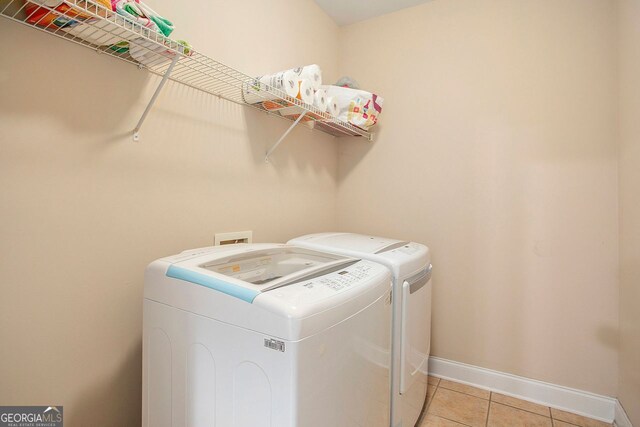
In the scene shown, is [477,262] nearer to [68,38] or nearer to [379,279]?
[379,279]

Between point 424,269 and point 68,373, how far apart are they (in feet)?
4.85

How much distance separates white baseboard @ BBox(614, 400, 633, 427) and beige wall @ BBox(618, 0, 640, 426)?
39 millimetres

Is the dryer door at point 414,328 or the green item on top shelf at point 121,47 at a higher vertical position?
the green item on top shelf at point 121,47

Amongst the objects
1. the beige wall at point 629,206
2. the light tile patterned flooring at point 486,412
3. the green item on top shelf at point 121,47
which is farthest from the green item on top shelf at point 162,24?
the light tile patterned flooring at point 486,412

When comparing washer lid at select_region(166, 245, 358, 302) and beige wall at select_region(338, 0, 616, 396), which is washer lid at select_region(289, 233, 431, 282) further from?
beige wall at select_region(338, 0, 616, 396)

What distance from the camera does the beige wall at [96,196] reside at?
0.90 meters

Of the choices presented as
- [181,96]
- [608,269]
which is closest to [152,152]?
[181,96]

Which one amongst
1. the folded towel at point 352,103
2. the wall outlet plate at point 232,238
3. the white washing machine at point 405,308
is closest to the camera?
the white washing machine at point 405,308

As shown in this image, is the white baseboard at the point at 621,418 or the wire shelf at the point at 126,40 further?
the white baseboard at the point at 621,418

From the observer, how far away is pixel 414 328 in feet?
4.83

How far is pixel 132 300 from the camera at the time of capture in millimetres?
1173

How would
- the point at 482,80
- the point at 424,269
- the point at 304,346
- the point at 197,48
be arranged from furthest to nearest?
the point at 482,80
the point at 424,269
the point at 197,48
the point at 304,346

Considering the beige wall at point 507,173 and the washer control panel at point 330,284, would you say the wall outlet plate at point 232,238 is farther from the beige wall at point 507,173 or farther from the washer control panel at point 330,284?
the beige wall at point 507,173

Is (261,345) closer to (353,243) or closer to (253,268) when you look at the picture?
(253,268)
